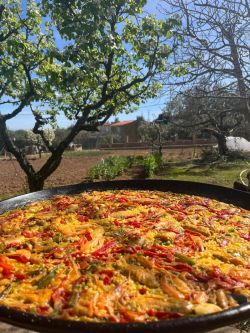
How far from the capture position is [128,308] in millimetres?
2066

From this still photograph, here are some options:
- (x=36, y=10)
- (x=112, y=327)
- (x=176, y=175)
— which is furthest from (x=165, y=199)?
(x=176, y=175)

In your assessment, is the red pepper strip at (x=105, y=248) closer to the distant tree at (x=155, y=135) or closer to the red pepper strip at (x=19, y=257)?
the red pepper strip at (x=19, y=257)

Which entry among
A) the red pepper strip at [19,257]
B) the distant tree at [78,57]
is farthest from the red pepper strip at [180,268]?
the distant tree at [78,57]

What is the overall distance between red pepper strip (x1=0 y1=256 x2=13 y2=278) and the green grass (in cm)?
1255

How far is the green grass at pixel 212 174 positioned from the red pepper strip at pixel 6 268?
12550 millimetres

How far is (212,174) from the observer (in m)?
17.6

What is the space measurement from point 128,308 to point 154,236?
3.80 ft

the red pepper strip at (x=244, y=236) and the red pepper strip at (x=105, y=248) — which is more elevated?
the red pepper strip at (x=105, y=248)

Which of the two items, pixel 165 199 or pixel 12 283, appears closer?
pixel 12 283

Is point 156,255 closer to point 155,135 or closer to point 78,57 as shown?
point 78,57

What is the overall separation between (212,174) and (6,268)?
1587cm

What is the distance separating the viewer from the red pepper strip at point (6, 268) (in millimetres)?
2555

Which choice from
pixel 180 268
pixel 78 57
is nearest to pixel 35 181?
pixel 78 57

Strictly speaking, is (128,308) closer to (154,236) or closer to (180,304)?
(180,304)
